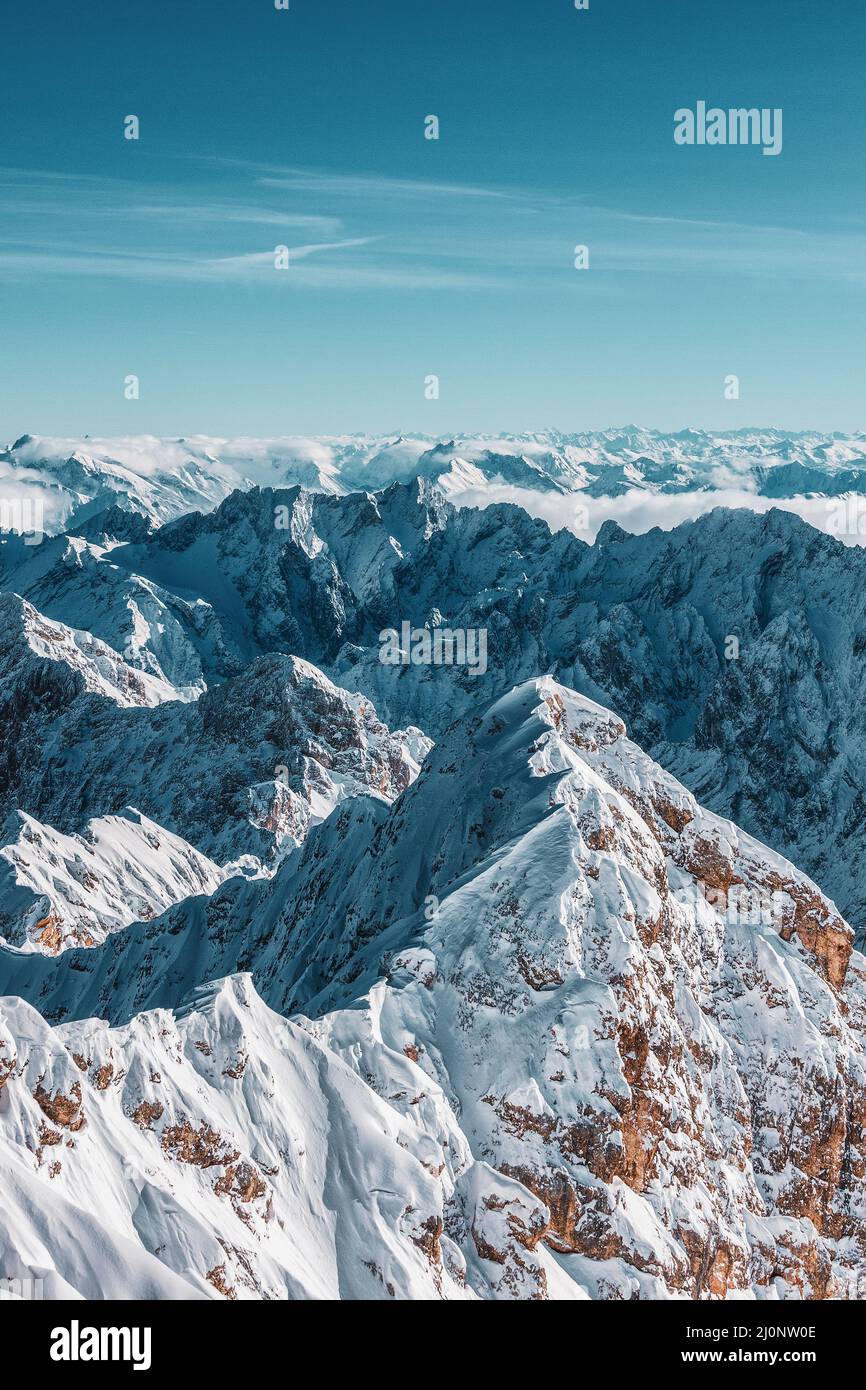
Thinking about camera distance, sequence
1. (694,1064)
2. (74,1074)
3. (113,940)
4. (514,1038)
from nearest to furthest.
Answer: (74,1074) → (514,1038) → (694,1064) → (113,940)

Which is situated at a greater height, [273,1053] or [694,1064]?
[273,1053]

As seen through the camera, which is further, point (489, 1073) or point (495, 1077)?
point (489, 1073)

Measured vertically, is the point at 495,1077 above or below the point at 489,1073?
below
